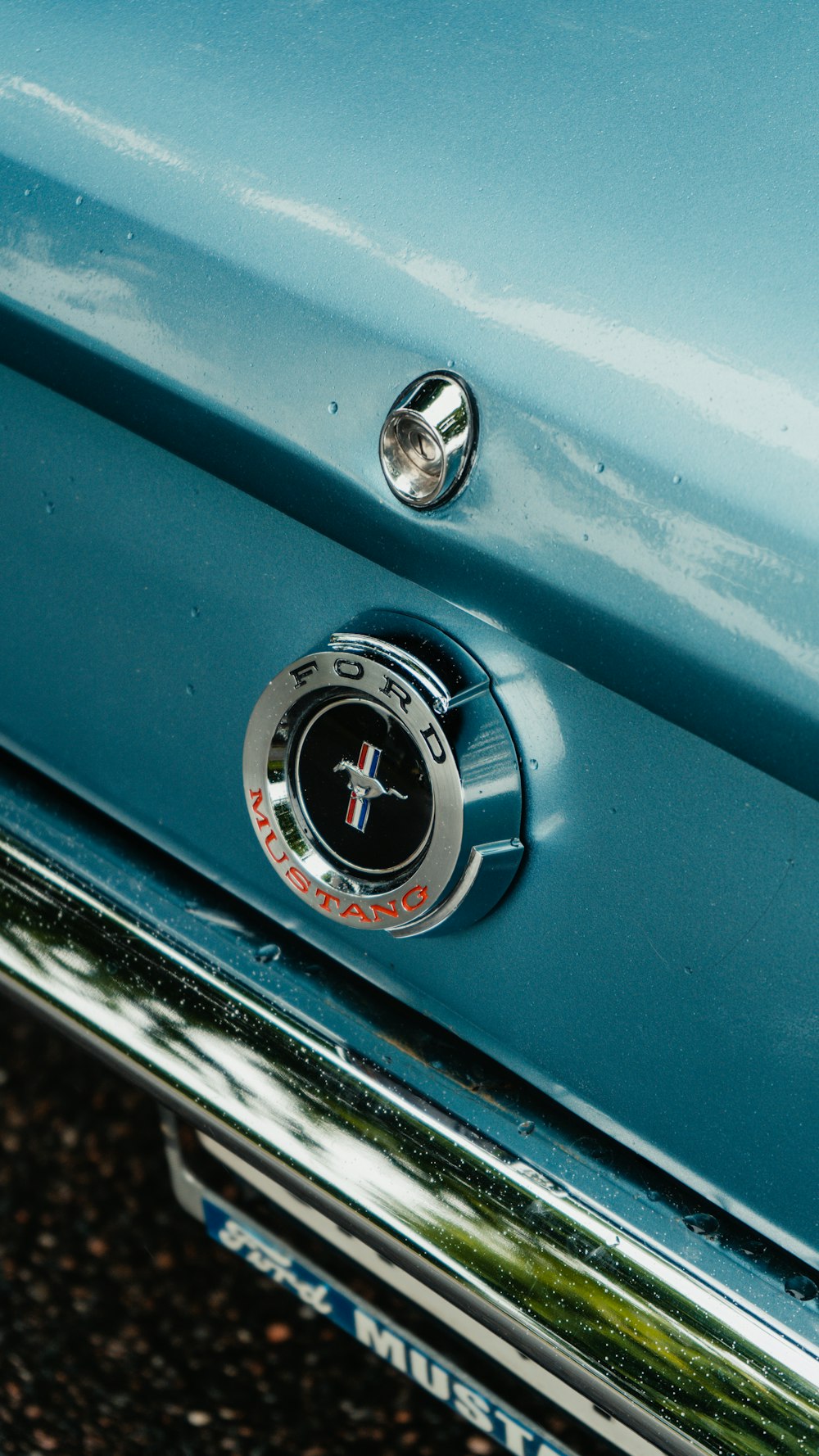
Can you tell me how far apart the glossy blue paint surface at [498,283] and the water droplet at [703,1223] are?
386 millimetres

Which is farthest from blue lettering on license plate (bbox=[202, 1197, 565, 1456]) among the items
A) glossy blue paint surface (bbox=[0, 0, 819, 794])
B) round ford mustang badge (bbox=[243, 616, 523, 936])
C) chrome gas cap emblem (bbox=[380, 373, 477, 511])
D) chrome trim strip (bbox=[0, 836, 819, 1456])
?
chrome gas cap emblem (bbox=[380, 373, 477, 511])

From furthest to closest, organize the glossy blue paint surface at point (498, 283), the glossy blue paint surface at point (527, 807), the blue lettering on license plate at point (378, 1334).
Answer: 1. the blue lettering on license plate at point (378, 1334)
2. the glossy blue paint surface at point (527, 807)
3. the glossy blue paint surface at point (498, 283)

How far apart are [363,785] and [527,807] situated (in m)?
0.13

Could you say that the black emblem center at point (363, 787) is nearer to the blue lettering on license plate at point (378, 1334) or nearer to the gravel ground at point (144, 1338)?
the blue lettering on license plate at point (378, 1334)

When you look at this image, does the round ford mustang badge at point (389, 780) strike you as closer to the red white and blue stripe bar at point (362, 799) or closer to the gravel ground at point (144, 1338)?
the red white and blue stripe bar at point (362, 799)

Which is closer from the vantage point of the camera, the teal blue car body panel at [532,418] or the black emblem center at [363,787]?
the teal blue car body panel at [532,418]

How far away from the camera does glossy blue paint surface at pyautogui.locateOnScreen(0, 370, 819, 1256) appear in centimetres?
107

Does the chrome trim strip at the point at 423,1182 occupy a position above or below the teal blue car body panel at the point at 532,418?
below

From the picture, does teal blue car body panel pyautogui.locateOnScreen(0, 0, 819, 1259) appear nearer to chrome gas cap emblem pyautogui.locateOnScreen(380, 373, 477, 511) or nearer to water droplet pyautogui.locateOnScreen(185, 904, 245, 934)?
chrome gas cap emblem pyautogui.locateOnScreen(380, 373, 477, 511)

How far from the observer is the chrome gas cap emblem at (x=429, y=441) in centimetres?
104

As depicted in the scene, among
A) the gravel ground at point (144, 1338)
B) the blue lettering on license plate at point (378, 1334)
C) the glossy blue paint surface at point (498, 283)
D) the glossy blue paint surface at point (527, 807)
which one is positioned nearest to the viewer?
the glossy blue paint surface at point (498, 283)

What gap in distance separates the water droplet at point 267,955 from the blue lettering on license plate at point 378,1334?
0.33m

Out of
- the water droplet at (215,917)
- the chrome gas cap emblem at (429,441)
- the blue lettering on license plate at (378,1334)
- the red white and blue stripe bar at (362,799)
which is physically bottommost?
the blue lettering on license plate at (378,1334)

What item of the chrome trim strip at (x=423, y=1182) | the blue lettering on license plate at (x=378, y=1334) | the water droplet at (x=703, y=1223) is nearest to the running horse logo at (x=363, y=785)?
the chrome trim strip at (x=423, y=1182)
